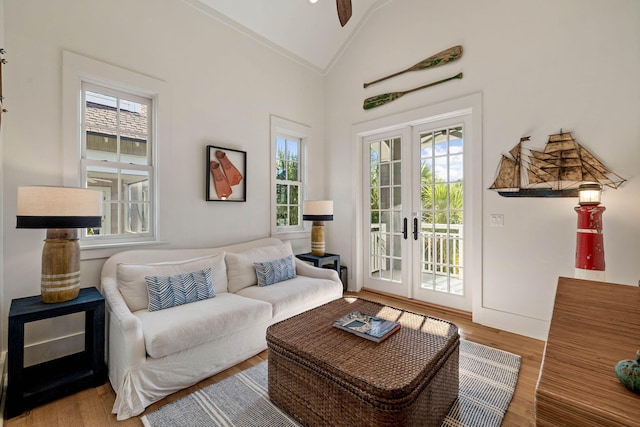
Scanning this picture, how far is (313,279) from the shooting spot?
3.21m

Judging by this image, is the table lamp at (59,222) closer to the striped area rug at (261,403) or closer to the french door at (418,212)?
the striped area rug at (261,403)

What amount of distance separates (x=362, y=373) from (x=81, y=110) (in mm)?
3010

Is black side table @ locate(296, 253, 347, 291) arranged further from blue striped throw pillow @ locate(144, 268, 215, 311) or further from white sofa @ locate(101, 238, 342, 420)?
blue striped throw pillow @ locate(144, 268, 215, 311)

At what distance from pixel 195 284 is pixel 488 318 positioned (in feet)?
9.56

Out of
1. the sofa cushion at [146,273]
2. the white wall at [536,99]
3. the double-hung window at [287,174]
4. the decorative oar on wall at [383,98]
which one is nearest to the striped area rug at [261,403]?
the sofa cushion at [146,273]

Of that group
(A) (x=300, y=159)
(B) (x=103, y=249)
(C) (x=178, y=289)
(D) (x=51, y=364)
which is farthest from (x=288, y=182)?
(D) (x=51, y=364)

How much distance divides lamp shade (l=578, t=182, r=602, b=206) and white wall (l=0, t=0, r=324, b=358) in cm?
307

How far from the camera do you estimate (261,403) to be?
1852 millimetres

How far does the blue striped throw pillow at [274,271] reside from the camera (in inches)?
119

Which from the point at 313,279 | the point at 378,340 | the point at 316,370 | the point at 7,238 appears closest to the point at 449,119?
the point at 313,279

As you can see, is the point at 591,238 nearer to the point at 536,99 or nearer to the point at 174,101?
the point at 536,99

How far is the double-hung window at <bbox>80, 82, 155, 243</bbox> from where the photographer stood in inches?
101

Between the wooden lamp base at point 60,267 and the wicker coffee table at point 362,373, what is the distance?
1.44 m

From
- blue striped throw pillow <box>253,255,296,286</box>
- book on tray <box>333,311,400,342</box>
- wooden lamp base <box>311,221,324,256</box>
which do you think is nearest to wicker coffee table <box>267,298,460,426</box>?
book on tray <box>333,311,400,342</box>
